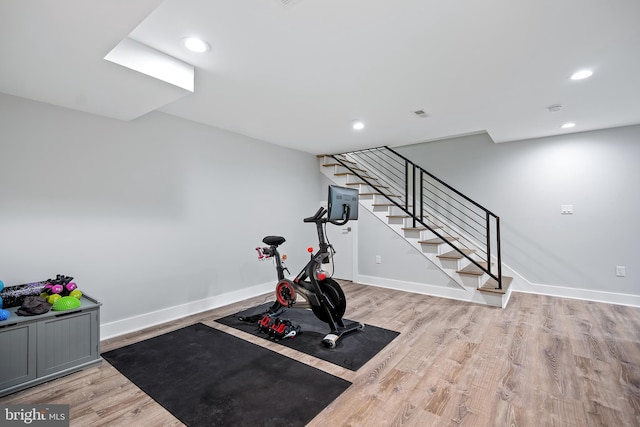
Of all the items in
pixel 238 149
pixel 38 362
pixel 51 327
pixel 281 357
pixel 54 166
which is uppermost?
pixel 238 149

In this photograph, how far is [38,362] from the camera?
2.04 m

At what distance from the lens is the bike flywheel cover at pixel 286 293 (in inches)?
120

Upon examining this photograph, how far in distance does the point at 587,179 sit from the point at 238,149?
196 inches

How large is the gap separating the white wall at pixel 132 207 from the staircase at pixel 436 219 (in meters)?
1.80

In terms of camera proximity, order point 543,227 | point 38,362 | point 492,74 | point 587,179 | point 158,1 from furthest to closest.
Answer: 1. point 543,227
2. point 587,179
3. point 492,74
4. point 38,362
5. point 158,1

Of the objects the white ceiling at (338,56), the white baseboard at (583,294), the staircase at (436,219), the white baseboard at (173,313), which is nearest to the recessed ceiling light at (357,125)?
the white ceiling at (338,56)

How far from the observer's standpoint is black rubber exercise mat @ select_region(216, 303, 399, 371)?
8.00 feet

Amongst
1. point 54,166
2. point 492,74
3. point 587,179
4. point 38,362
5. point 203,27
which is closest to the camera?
point 203,27

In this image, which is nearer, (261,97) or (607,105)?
(261,97)

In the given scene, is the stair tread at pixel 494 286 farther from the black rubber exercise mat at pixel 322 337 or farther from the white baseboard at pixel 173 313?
the white baseboard at pixel 173 313

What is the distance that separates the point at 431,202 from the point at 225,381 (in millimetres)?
4504

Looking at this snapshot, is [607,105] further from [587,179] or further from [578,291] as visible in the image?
[578,291]

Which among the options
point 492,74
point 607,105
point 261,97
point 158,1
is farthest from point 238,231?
point 607,105

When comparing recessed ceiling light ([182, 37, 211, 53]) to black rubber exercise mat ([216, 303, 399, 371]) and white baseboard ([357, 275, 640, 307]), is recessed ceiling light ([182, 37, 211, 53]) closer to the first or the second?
black rubber exercise mat ([216, 303, 399, 371])
